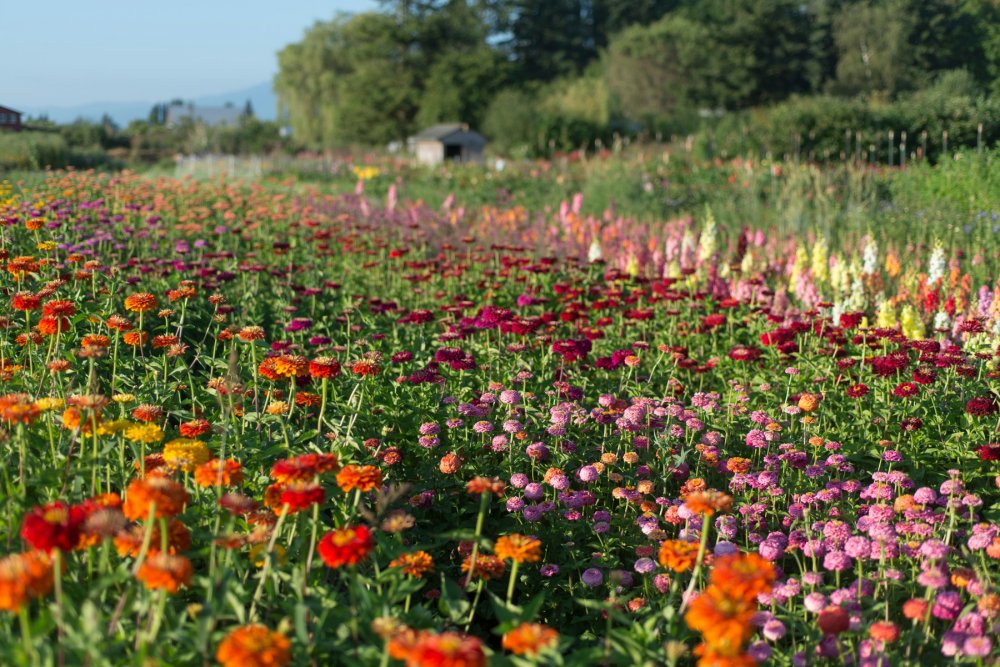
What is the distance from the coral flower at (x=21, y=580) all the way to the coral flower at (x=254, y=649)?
1.10 ft

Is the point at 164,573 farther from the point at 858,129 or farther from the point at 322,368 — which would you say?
the point at 858,129

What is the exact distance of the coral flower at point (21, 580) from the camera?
146 centimetres

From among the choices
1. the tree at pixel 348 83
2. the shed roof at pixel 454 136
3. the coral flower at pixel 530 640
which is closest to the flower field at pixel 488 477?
the coral flower at pixel 530 640

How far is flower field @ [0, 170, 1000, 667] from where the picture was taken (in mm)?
1899

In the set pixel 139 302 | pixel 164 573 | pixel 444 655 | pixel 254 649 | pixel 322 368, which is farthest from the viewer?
pixel 139 302

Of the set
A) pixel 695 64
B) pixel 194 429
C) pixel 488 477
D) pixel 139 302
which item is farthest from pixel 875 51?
pixel 194 429

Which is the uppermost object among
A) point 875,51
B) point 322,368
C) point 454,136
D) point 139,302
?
point 875,51

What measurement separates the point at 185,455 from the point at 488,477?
4.46 feet

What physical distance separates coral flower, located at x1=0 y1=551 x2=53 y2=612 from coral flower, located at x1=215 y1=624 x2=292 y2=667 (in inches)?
13.2

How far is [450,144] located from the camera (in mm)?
31578

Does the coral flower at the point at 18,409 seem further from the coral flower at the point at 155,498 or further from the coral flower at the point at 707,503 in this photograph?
the coral flower at the point at 707,503

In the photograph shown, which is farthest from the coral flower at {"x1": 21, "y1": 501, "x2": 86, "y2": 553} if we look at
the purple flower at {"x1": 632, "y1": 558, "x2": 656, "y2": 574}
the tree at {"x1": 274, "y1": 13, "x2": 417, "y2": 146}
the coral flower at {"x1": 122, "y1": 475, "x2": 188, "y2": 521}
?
the tree at {"x1": 274, "y1": 13, "x2": 417, "y2": 146}

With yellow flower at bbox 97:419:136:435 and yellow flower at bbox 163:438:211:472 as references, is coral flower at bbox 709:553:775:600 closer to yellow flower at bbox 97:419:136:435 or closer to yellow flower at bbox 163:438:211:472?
yellow flower at bbox 163:438:211:472

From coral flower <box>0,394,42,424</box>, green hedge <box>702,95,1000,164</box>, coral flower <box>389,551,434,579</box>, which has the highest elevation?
green hedge <box>702,95,1000,164</box>
